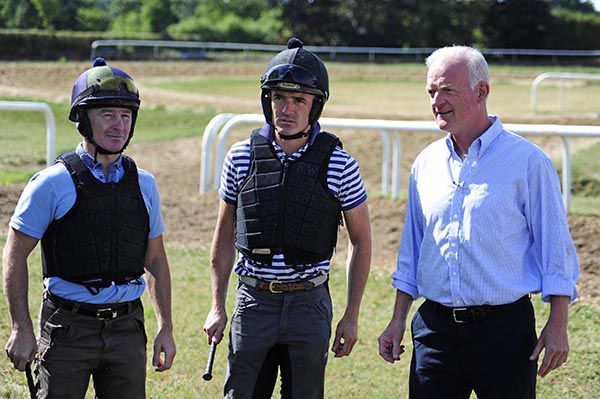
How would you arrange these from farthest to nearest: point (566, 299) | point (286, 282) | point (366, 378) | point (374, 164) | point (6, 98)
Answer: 1. point (6, 98)
2. point (374, 164)
3. point (366, 378)
4. point (286, 282)
5. point (566, 299)

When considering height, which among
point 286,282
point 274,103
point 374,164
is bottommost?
point 374,164

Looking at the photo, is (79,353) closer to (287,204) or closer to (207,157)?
(287,204)

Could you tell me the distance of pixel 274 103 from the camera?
413 centimetres

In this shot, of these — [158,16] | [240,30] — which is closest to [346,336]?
[240,30]

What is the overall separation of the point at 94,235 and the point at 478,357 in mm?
1586

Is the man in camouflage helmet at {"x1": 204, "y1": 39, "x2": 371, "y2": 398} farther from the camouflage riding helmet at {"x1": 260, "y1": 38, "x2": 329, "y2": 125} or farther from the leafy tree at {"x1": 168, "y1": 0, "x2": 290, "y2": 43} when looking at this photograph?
the leafy tree at {"x1": 168, "y1": 0, "x2": 290, "y2": 43}

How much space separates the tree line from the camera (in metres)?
50.7

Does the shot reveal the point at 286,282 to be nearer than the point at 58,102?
Yes

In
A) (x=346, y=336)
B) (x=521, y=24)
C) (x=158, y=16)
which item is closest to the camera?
(x=346, y=336)

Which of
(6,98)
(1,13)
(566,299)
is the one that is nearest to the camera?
(566,299)

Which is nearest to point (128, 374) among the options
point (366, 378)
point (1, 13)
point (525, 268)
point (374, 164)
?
point (525, 268)

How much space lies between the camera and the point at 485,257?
3.88 metres

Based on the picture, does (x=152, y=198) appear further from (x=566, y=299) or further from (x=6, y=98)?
(x=6, y=98)

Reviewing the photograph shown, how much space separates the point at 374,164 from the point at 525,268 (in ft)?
39.7
